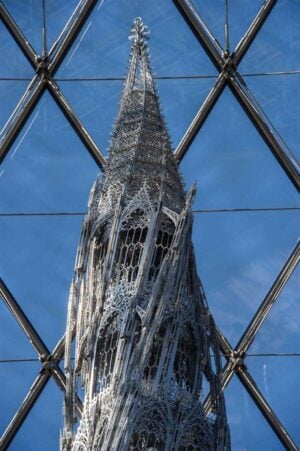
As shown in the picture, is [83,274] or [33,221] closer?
[83,274]

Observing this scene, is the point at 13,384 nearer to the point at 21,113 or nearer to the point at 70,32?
the point at 21,113

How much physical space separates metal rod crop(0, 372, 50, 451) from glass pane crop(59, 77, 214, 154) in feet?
9.99

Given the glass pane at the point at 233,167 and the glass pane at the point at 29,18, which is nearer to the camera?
the glass pane at the point at 233,167

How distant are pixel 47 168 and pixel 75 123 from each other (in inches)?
25.6

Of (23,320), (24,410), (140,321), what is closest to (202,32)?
(23,320)

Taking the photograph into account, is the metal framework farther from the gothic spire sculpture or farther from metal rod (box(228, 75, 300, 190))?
the gothic spire sculpture

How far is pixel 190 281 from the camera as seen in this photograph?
1784cm

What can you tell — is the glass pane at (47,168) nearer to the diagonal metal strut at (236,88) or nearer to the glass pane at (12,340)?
the diagonal metal strut at (236,88)

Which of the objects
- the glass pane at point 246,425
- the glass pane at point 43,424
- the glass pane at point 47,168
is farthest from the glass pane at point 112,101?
the glass pane at point 246,425

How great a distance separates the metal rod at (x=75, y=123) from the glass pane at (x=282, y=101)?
81.7 inches

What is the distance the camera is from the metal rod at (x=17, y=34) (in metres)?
22.3

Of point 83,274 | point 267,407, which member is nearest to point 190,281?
point 83,274

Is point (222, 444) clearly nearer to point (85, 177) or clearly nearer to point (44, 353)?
point (44, 353)

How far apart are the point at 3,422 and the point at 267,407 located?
2997 mm
